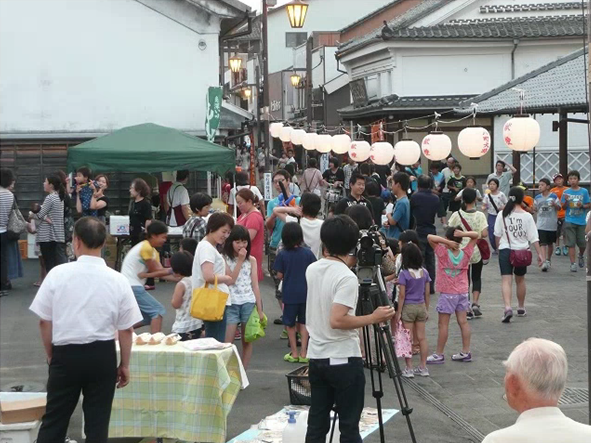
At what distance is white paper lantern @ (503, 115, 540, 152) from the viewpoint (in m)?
16.2

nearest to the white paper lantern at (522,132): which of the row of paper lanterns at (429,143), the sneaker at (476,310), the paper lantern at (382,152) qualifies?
the row of paper lanterns at (429,143)

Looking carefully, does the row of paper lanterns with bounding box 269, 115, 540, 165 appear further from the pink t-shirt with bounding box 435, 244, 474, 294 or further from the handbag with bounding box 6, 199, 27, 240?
the handbag with bounding box 6, 199, 27, 240

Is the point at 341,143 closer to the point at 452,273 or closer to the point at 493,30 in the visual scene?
the point at 493,30

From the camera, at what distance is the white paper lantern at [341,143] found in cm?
2464

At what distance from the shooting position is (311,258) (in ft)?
33.4

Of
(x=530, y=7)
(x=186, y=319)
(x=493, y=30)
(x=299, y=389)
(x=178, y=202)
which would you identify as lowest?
(x=299, y=389)

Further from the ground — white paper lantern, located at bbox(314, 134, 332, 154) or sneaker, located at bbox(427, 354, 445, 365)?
white paper lantern, located at bbox(314, 134, 332, 154)

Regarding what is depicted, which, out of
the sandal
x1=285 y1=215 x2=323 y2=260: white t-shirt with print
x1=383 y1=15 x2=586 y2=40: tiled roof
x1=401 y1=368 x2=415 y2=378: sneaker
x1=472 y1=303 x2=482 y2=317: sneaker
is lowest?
x1=401 y1=368 x2=415 y2=378: sneaker

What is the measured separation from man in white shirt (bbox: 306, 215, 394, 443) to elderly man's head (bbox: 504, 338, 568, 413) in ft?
7.19

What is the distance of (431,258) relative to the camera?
14391mm

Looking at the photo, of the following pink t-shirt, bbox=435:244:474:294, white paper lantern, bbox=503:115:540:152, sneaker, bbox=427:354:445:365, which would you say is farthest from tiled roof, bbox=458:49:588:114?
sneaker, bbox=427:354:445:365

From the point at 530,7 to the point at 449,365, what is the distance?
79.9 feet

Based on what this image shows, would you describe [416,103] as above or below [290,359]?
above

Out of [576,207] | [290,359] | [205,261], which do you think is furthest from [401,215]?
[205,261]
